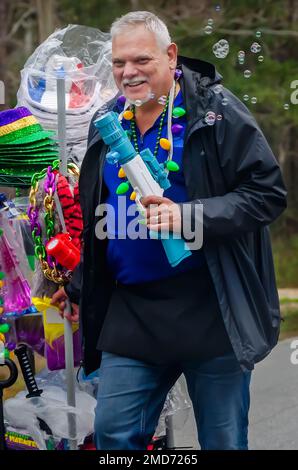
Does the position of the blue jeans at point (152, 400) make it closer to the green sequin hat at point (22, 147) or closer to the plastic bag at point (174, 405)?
the plastic bag at point (174, 405)

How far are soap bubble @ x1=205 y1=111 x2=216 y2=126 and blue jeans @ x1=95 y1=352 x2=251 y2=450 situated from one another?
28.6 inches

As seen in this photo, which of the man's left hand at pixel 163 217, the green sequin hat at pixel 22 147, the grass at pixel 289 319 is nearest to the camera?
the man's left hand at pixel 163 217

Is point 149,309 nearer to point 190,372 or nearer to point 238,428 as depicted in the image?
point 190,372

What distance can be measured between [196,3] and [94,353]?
1081cm

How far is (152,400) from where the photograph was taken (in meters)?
3.05

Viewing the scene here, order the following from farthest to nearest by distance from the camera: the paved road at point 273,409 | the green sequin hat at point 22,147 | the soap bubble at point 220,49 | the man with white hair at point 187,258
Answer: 1. the paved road at point 273,409
2. the green sequin hat at point 22,147
3. the soap bubble at point 220,49
4. the man with white hair at point 187,258

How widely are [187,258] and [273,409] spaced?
8.25 ft

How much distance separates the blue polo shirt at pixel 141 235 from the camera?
2934 mm

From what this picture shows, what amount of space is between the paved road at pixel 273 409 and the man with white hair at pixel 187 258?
101 centimetres

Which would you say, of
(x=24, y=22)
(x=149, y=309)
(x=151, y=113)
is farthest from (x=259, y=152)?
(x=24, y=22)

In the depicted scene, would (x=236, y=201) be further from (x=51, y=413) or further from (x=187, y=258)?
(x=51, y=413)

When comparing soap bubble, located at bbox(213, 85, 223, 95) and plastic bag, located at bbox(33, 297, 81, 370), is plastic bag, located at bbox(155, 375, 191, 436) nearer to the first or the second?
plastic bag, located at bbox(33, 297, 81, 370)

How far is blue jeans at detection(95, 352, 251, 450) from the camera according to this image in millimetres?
2955

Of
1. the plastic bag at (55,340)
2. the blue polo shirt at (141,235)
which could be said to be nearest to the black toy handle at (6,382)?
the plastic bag at (55,340)
